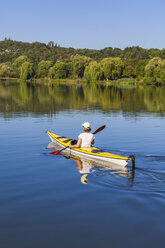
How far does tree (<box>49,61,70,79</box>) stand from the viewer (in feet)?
435

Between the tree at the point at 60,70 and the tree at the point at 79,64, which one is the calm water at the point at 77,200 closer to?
the tree at the point at 79,64

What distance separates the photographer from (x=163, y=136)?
20047 millimetres

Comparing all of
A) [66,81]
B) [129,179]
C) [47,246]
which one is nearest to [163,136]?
[129,179]

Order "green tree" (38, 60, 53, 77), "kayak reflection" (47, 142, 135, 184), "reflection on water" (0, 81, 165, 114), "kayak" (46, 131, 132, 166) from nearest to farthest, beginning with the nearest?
"kayak reflection" (47, 142, 135, 184)
"kayak" (46, 131, 132, 166)
"reflection on water" (0, 81, 165, 114)
"green tree" (38, 60, 53, 77)

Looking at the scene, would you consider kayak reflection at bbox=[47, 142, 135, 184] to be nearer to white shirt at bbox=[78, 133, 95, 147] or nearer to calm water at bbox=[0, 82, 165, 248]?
calm water at bbox=[0, 82, 165, 248]

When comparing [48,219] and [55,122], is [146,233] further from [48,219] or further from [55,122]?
[55,122]

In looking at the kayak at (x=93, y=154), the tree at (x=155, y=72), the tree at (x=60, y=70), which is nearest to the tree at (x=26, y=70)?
the tree at (x=60, y=70)

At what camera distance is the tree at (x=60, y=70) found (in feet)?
435

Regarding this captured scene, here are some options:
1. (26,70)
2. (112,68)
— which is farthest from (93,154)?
(26,70)

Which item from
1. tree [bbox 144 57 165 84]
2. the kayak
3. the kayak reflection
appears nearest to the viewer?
the kayak reflection

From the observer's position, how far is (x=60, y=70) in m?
134

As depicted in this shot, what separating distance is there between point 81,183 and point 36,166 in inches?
124

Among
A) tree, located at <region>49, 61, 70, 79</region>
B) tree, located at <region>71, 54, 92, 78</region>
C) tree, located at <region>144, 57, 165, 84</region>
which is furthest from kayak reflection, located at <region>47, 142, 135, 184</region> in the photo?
tree, located at <region>49, 61, 70, 79</region>

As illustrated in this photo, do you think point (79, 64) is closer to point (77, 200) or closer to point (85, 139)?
point (85, 139)
